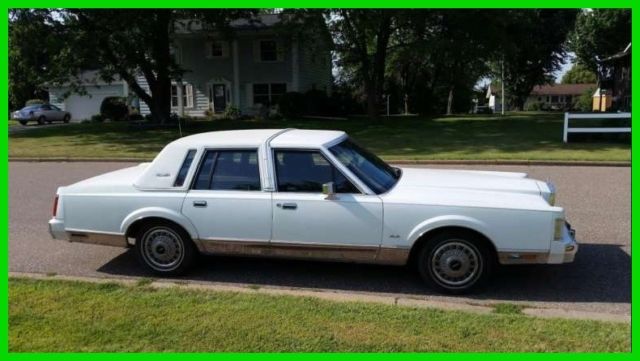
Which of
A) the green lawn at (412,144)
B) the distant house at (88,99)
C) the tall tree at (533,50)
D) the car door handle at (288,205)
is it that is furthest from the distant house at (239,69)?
the car door handle at (288,205)

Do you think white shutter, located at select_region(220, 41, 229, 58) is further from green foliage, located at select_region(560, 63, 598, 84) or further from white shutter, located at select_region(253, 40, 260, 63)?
green foliage, located at select_region(560, 63, 598, 84)

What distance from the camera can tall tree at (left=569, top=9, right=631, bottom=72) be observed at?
4800cm

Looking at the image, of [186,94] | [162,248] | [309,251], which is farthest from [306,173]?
[186,94]

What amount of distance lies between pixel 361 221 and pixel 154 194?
208 centimetres

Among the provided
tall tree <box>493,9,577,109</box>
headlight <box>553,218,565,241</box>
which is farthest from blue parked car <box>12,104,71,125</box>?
headlight <box>553,218,565,241</box>

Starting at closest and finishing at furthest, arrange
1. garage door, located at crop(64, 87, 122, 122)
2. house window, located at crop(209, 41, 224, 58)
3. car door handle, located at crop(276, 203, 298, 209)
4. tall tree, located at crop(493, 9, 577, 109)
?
car door handle, located at crop(276, 203, 298, 209), tall tree, located at crop(493, 9, 577, 109), house window, located at crop(209, 41, 224, 58), garage door, located at crop(64, 87, 122, 122)

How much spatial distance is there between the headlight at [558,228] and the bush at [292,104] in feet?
97.2

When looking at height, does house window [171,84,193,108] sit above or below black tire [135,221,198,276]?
above

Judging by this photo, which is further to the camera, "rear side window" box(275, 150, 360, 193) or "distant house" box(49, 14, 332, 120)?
"distant house" box(49, 14, 332, 120)

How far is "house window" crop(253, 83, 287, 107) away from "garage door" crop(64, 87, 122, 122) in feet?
44.2

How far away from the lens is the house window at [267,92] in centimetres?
3728

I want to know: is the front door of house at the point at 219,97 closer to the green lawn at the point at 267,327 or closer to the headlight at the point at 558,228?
the green lawn at the point at 267,327

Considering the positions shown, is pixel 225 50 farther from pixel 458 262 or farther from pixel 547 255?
pixel 547 255

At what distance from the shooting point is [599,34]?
1986 inches
